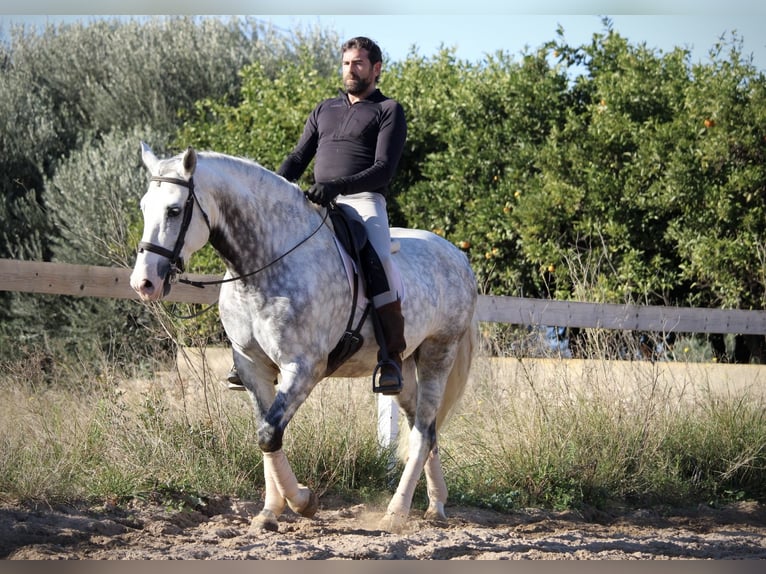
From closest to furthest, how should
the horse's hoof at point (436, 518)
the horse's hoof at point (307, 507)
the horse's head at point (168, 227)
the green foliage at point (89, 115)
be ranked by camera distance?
the horse's head at point (168, 227) < the horse's hoof at point (307, 507) < the horse's hoof at point (436, 518) < the green foliage at point (89, 115)

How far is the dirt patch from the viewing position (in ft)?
15.8

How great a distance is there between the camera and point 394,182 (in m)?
12.8

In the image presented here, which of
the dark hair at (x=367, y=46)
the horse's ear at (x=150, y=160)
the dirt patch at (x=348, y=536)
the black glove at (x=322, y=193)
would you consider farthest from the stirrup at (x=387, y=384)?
the dark hair at (x=367, y=46)

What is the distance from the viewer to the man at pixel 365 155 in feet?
18.1

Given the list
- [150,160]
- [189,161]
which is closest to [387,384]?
[189,161]

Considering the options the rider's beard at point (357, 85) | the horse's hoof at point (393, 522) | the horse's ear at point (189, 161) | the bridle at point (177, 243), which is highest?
the rider's beard at point (357, 85)

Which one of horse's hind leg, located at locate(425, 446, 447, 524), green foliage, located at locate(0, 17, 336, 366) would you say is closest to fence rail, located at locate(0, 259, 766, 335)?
horse's hind leg, located at locate(425, 446, 447, 524)

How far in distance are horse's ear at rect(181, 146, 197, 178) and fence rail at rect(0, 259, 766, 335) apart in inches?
62.1

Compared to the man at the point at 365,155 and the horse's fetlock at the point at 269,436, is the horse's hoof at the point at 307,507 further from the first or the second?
the man at the point at 365,155

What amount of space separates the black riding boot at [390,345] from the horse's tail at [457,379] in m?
1.23

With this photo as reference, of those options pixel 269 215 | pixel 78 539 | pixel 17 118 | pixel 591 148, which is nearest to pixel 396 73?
pixel 591 148

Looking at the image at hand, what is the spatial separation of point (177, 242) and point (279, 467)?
143cm

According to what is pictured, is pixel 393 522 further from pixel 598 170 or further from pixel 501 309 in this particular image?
pixel 598 170

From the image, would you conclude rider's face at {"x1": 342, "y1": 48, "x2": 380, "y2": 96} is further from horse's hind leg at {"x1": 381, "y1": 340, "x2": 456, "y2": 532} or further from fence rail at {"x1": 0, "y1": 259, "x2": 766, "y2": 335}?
horse's hind leg at {"x1": 381, "y1": 340, "x2": 456, "y2": 532}
